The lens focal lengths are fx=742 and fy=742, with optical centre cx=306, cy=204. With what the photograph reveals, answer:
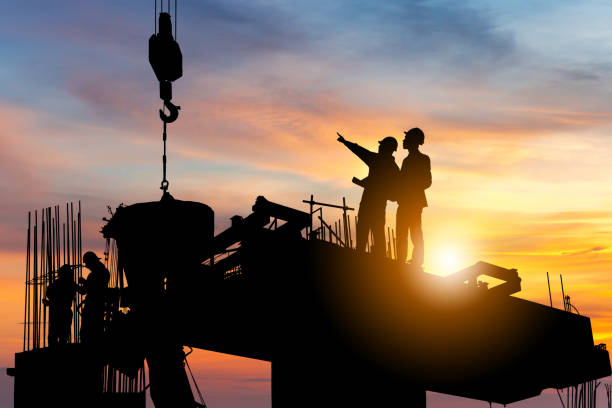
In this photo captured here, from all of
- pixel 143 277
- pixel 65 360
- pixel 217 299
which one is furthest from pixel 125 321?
pixel 65 360

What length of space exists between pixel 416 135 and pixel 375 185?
44.3 inches

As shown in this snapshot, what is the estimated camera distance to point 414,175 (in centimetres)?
1302

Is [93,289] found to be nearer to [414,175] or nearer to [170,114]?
[170,114]

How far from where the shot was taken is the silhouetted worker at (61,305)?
18391mm

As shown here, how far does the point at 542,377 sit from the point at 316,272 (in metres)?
5.50

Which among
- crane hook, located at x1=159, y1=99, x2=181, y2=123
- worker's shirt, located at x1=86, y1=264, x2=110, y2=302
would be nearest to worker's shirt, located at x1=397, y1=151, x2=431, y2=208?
crane hook, located at x1=159, y1=99, x2=181, y2=123

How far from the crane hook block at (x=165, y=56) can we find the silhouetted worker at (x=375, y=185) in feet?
10.1

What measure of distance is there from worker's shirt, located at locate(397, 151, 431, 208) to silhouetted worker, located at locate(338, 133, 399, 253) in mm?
177

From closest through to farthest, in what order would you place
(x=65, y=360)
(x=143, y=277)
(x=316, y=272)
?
(x=143, y=277), (x=316, y=272), (x=65, y=360)

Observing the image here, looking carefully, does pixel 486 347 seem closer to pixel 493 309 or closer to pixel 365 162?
pixel 493 309

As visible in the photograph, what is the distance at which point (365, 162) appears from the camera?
13.1m

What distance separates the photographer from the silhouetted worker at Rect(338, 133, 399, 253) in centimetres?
1305

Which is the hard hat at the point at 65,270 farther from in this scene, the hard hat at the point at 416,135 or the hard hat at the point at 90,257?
the hard hat at the point at 416,135

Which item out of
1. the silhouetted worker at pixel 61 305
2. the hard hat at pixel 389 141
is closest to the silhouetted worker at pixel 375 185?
the hard hat at pixel 389 141
